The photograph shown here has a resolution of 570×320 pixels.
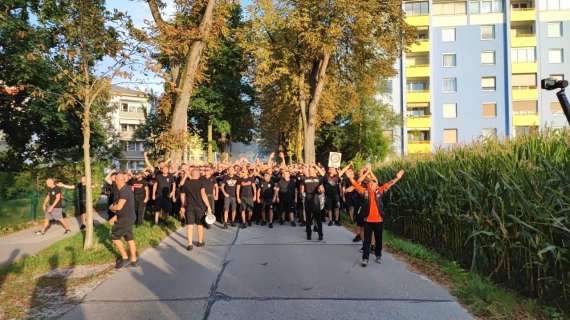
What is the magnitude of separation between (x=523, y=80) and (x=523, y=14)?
738cm

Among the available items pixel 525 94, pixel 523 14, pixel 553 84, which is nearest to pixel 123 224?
pixel 553 84

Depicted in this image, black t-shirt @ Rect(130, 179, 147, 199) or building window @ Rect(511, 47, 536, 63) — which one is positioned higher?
building window @ Rect(511, 47, 536, 63)

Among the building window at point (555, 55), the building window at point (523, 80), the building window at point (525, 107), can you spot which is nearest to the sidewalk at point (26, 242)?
the building window at point (525, 107)

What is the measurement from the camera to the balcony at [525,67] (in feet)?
169

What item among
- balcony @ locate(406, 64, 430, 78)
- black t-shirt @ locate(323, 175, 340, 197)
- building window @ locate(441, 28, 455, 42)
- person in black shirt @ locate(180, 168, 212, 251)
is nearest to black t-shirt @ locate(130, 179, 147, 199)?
person in black shirt @ locate(180, 168, 212, 251)

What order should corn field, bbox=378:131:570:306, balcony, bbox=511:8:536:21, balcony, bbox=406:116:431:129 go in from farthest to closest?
1. balcony, bbox=406:116:431:129
2. balcony, bbox=511:8:536:21
3. corn field, bbox=378:131:570:306

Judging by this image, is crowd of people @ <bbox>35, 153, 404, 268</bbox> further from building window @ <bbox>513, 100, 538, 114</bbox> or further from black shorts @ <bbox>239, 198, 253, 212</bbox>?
building window @ <bbox>513, 100, 538, 114</bbox>

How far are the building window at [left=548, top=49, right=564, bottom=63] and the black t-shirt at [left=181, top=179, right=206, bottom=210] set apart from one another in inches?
2111

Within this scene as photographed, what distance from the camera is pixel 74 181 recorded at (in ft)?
70.1

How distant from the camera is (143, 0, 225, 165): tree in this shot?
48.1 feet

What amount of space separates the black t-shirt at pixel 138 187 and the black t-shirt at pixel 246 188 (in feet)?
9.18

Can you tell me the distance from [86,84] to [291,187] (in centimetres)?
668

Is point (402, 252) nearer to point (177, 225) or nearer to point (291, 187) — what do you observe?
point (291, 187)

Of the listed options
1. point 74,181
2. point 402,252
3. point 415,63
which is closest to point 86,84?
point 402,252
